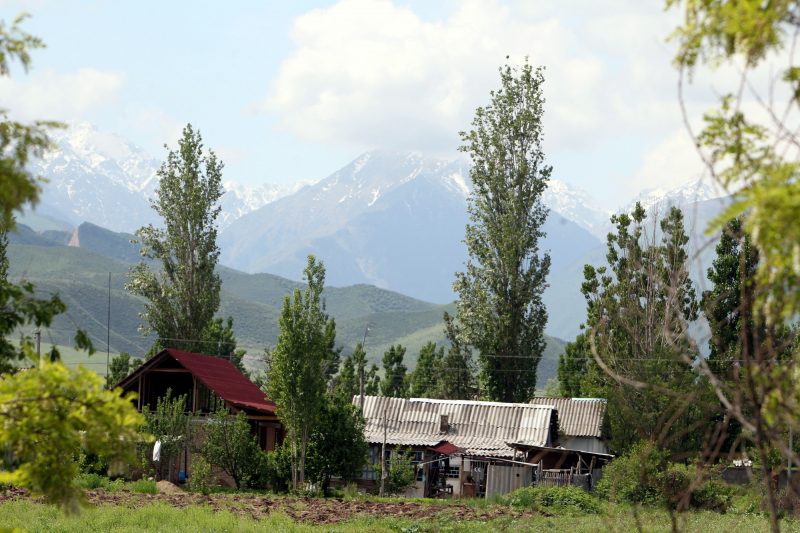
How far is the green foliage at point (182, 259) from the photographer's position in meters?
56.5

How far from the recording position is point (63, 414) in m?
9.18

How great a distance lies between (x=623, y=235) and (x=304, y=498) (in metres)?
23.4

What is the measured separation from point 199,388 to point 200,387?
0.06 meters

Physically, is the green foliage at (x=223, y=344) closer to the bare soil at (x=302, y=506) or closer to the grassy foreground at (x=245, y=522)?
the bare soil at (x=302, y=506)

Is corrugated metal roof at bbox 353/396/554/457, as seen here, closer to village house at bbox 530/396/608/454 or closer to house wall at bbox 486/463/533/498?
village house at bbox 530/396/608/454

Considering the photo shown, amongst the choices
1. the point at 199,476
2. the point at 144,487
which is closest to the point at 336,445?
the point at 199,476

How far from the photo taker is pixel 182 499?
3497cm

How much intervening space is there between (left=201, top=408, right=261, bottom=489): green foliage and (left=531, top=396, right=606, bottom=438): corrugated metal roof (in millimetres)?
19748

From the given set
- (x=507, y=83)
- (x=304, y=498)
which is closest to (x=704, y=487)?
(x=304, y=498)

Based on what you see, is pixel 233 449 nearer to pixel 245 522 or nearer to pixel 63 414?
pixel 245 522

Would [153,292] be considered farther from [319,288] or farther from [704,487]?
[704,487]

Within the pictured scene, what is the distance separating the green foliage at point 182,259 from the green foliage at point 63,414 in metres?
47.6

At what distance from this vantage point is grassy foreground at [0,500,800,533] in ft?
86.2

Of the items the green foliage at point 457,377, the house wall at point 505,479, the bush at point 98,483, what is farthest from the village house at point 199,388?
the green foliage at point 457,377
